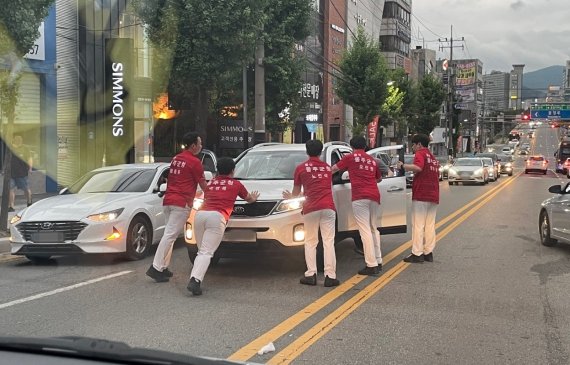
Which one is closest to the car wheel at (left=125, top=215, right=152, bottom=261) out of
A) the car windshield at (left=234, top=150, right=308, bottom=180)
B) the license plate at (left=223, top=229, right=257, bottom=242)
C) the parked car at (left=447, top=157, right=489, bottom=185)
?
the car windshield at (left=234, top=150, right=308, bottom=180)

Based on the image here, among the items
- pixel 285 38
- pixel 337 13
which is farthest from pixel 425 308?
pixel 337 13

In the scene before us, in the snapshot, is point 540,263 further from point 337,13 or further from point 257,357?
point 337,13

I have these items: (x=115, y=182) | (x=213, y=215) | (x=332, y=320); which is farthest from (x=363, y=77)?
(x=332, y=320)

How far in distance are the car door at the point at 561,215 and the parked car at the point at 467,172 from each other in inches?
729

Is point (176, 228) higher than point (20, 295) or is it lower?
higher

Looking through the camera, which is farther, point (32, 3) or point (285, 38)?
point (285, 38)

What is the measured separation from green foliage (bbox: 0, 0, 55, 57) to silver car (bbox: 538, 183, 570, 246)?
978 cm

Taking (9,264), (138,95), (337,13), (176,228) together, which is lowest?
(9,264)

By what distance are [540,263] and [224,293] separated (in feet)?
16.3

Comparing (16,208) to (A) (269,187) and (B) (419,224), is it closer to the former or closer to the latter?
(A) (269,187)

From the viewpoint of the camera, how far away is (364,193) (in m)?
7.57

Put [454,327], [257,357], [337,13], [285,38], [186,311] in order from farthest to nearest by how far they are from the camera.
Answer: [337,13]
[285,38]
[186,311]
[454,327]
[257,357]

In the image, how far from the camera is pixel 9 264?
8719 mm

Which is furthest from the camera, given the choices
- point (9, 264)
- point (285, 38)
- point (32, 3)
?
point (285, 38)
